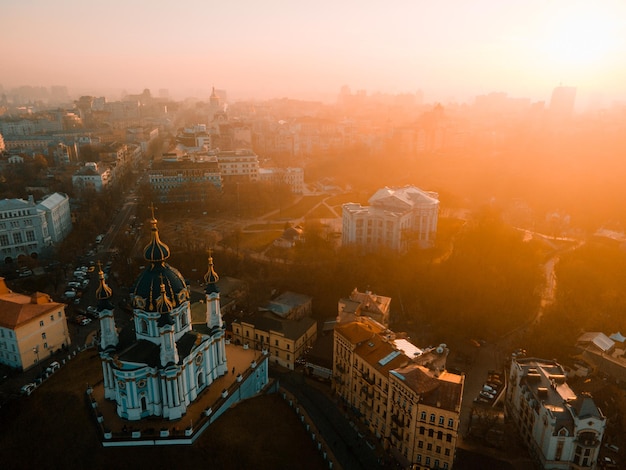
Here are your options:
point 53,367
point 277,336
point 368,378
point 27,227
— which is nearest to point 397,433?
point 368,378

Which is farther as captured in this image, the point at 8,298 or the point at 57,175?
the point at 57,175

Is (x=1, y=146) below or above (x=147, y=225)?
above

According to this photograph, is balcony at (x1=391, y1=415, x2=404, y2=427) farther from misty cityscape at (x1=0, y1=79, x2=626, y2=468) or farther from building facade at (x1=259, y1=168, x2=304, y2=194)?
building facade at (x1=259, y1=168, x2=304, y2=194)

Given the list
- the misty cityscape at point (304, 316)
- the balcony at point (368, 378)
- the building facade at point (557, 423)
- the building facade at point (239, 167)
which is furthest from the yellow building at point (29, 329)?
the building facade at point (239, 167)

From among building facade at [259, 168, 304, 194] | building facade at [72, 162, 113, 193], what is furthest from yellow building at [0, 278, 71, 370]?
building facade at [259, 168, 304, 194]

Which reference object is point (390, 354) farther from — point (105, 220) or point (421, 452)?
point (105, 220)

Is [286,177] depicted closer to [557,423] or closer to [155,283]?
[155,283]

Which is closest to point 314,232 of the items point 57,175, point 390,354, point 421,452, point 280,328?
point 280,328

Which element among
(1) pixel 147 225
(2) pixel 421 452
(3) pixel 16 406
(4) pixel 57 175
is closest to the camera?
(2) pixel 421 452

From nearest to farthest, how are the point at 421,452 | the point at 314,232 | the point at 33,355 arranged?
the point at 421,452, the point at 33,355, the point at 314,232
